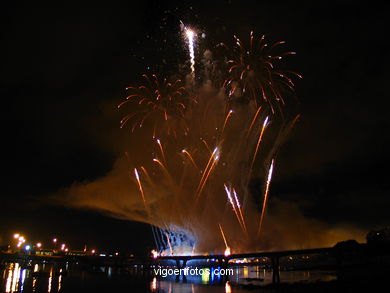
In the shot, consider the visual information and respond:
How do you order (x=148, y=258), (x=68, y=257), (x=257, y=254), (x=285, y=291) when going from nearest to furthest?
1. (x=285, y=291)
2. (x=257, y=254)
3. (x=148, y=258)
4. (x=68, y=257)

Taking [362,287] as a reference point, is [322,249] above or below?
above

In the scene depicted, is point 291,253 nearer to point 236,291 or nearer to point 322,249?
point 322,249

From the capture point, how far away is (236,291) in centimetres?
4903

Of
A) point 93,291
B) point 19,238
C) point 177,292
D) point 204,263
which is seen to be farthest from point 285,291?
point 19,238

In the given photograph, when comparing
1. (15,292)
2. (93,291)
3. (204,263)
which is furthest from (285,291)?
(204,263)

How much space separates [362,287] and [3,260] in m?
141

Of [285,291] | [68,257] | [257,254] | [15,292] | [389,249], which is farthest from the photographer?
[68,257]

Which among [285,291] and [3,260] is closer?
[285,291]

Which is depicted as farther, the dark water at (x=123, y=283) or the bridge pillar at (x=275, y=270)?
the bridge pillar at (x=275, y=270)

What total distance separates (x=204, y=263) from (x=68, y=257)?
64452 mm

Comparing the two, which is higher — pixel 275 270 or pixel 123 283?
pixel 275 270

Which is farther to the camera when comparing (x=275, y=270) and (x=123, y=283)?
(x=275, y=270)

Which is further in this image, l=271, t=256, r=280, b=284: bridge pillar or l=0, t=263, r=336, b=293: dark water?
l=271, t=256, r=280, b=284: bridge pillar

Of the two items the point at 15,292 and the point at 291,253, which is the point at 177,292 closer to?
the point at 15,292
